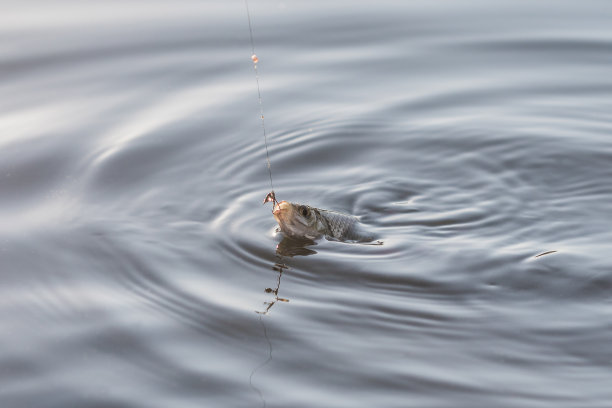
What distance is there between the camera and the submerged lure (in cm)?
482

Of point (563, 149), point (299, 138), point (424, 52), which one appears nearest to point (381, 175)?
point (299, 138)

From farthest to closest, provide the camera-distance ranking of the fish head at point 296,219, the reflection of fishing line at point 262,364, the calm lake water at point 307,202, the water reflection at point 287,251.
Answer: the fish head at point 296,219
the water reflection at point 287,251
the calm lake water at point 307,202
the reflection of fishing line at point 262,364

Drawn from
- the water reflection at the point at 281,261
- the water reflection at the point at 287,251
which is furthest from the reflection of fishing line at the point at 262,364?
the water reflection at the point at 287,251

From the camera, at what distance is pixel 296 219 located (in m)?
4.82

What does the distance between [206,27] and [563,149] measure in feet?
11.6

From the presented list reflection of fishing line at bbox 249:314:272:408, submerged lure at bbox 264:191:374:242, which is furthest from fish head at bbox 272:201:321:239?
reflection of fishing line at bbox 249:314:272:408

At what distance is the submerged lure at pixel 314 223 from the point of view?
15.8 ft

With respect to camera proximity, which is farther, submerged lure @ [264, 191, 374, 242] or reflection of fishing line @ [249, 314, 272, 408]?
submerged lure @ [264, 191, 374, 242]

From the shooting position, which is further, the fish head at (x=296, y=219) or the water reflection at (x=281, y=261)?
the fish head at (x=296, y=219)

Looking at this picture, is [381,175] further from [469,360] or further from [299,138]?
[469,360]

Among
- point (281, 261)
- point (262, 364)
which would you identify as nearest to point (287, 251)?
point (281, 261)

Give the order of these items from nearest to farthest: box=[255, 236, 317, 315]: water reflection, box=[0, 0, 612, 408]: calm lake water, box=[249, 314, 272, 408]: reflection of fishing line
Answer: box=[249, 314, 272, 408]: reflection of fishing line, box=[0, 0, 612, 408]: calm lake water, box=[255, 236, 317, 315]: water reflection

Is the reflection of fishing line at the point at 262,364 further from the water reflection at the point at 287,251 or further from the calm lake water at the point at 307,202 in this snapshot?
the water reflection at the point at 287,251

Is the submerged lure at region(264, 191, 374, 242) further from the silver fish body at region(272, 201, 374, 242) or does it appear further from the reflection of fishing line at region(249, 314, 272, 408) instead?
the reflection of fishing line at region(249, 314, 272, 408)
